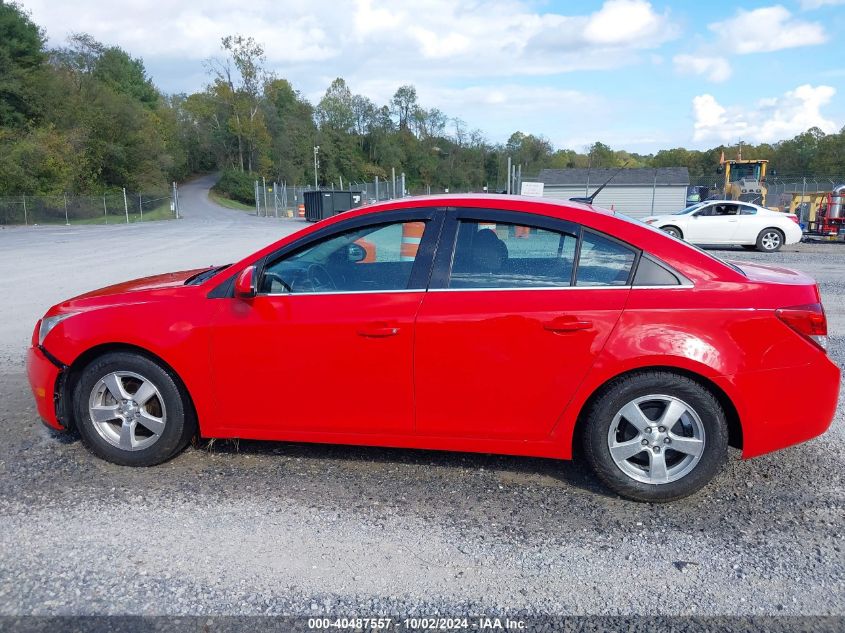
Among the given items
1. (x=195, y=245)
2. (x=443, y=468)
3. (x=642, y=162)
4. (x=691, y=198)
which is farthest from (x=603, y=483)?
(x=642, y=162)

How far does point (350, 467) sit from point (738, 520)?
2171 millimetres

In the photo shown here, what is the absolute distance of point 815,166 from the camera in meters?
73.6

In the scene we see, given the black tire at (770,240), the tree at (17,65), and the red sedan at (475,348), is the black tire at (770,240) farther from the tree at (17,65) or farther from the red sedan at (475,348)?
A: the tree at (17,65)

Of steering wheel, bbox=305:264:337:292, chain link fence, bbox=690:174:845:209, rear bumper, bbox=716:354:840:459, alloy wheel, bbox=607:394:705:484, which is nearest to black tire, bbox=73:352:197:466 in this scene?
steering wheel, bbox=305:264:337:292

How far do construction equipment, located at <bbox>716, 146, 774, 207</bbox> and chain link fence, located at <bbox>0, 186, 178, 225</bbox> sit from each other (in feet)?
125

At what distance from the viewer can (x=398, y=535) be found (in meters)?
3.28

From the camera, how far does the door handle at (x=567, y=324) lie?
3.41 meters

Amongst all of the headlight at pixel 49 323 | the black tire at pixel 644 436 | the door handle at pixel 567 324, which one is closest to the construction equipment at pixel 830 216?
the black tire at pixel 644 436

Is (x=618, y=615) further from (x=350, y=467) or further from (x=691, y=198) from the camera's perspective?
(x=691, y=198)

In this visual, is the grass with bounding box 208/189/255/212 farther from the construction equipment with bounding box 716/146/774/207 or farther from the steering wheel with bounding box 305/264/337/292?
the steering wheel with bounding box 305/264/337/292

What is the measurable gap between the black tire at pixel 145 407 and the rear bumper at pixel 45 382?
15cm

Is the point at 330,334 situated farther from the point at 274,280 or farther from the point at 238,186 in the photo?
the point at 238,186

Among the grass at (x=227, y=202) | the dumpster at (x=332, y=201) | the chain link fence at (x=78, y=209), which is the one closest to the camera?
the dumpster at (x=332, y=201)

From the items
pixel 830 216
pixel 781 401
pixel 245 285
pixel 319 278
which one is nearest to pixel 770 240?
pixel 830 216
